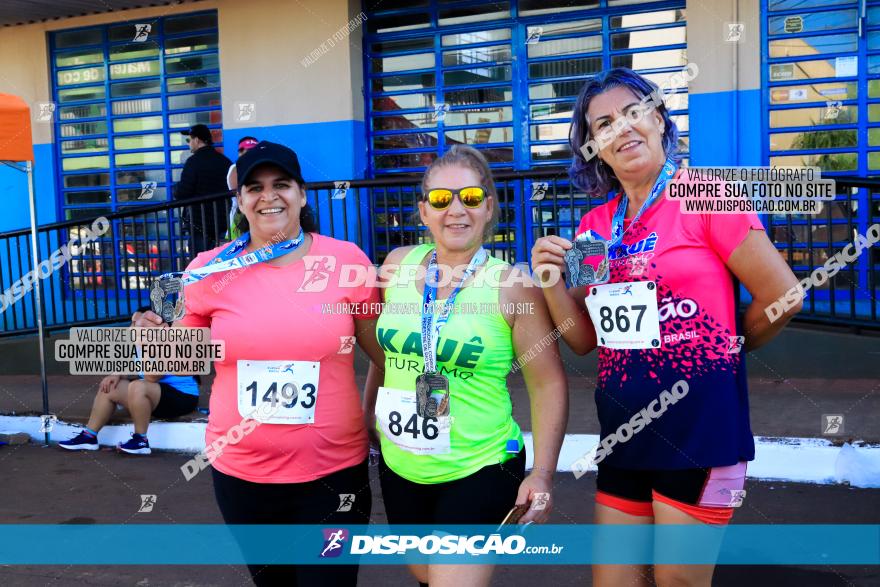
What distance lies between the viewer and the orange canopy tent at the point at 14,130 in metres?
6.84

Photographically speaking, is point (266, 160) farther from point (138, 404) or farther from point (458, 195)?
point (138, 404)

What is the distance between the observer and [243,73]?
35.3 feet

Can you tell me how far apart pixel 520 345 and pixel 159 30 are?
10.2 m

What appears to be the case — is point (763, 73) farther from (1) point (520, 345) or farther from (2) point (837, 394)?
(1) point (520, 345)

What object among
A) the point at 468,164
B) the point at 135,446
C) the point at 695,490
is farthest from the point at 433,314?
the point at 135,446

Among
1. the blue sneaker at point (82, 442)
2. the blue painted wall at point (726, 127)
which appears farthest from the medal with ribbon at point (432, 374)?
the blue painted wall at point (726, 127)

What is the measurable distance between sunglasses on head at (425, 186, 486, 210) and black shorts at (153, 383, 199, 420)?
5168 mm

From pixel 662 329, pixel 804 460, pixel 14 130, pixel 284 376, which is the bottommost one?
pixel 804 460

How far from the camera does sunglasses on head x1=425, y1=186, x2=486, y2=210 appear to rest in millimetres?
2830

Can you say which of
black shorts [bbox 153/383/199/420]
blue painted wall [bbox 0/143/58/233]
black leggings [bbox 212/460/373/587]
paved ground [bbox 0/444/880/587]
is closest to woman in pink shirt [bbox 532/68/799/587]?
black leggings [bbox 212/460/373/587]

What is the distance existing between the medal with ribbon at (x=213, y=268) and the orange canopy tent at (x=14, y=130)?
4.65 m

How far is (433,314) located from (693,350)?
30.9 inches

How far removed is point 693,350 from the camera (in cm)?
255

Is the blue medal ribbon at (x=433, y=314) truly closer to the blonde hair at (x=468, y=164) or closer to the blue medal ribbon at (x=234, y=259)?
the blonde hair at (x=468, y=164)
